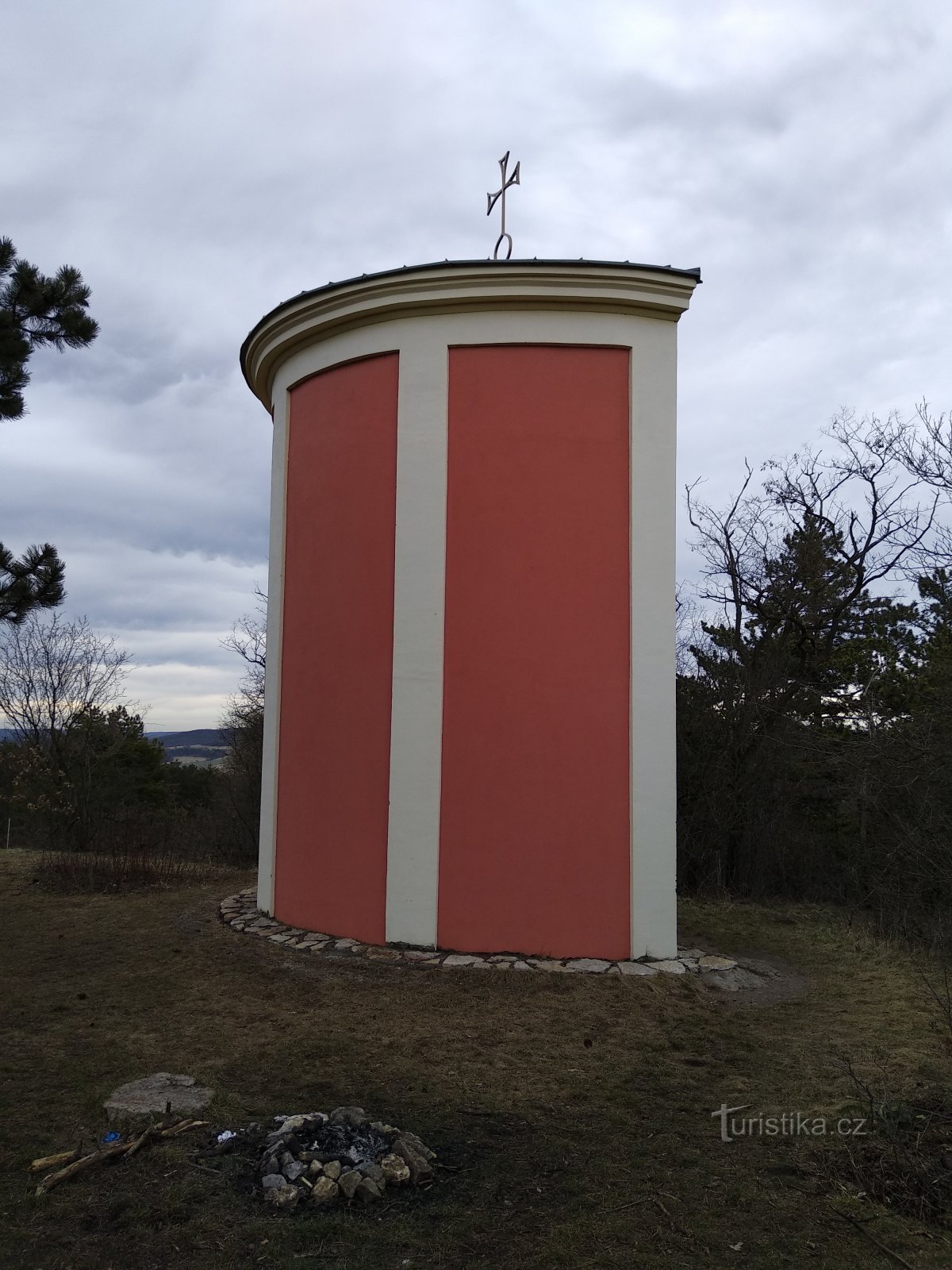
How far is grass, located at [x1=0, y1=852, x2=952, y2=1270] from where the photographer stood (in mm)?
2941

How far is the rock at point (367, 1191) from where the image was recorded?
10.4 feet

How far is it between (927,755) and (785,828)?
353cm

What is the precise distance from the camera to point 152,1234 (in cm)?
295

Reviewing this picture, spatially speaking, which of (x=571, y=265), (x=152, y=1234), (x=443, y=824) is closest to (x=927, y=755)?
(x=443, y=824)

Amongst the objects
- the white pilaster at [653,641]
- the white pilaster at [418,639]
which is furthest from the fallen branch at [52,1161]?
the white pilaster at [653,641]

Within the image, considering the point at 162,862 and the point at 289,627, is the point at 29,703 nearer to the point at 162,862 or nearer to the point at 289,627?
the point at 162,862

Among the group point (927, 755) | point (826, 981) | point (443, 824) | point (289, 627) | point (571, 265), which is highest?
point (571, 265)

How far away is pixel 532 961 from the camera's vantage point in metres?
6.77

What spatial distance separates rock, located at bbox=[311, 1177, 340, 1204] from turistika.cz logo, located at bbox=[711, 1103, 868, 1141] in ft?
5.65

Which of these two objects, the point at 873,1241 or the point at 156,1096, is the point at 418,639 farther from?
the point at 873,1241

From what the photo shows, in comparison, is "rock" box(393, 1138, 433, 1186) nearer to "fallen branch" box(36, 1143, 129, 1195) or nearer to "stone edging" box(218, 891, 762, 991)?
"fallen branch" box(36, 1143, 129, 1195)

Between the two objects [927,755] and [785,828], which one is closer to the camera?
[927,755]

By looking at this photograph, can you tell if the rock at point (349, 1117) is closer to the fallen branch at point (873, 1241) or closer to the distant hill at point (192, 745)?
the fallen branch at point (873, 1241)

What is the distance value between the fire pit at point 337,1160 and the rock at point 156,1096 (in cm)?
63
